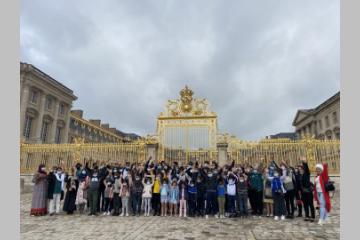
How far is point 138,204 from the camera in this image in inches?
324

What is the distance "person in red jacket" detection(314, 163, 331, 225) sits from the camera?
21.0 ft

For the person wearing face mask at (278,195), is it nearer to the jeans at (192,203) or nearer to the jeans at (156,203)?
the jeans at (192,203)

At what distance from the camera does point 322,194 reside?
6535 mm

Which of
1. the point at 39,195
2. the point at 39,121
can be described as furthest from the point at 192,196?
the point at 39,121

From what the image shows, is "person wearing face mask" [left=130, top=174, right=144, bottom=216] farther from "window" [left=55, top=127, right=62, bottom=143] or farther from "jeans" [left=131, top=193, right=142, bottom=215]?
"window" [left=55, top=127, right=62, bottom=143]

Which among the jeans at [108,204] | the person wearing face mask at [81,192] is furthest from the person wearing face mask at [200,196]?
the person wearing face mask at [81,192]

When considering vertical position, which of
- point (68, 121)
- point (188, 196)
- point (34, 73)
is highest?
point (34, 73)

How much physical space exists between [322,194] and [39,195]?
28.8ft

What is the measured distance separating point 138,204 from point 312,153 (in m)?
9.43

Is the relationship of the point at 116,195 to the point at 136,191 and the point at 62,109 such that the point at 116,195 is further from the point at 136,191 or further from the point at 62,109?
the point at 62,109

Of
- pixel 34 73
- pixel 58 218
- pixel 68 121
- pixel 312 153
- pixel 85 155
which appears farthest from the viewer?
pixel 68 121

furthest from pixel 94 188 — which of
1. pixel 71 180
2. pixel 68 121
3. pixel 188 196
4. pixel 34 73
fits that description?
pixel 68 121

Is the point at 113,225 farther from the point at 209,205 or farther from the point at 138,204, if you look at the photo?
the point at 209,205

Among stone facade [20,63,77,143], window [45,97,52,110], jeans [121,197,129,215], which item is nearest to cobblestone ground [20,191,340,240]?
jeans [121,197,129,215]
